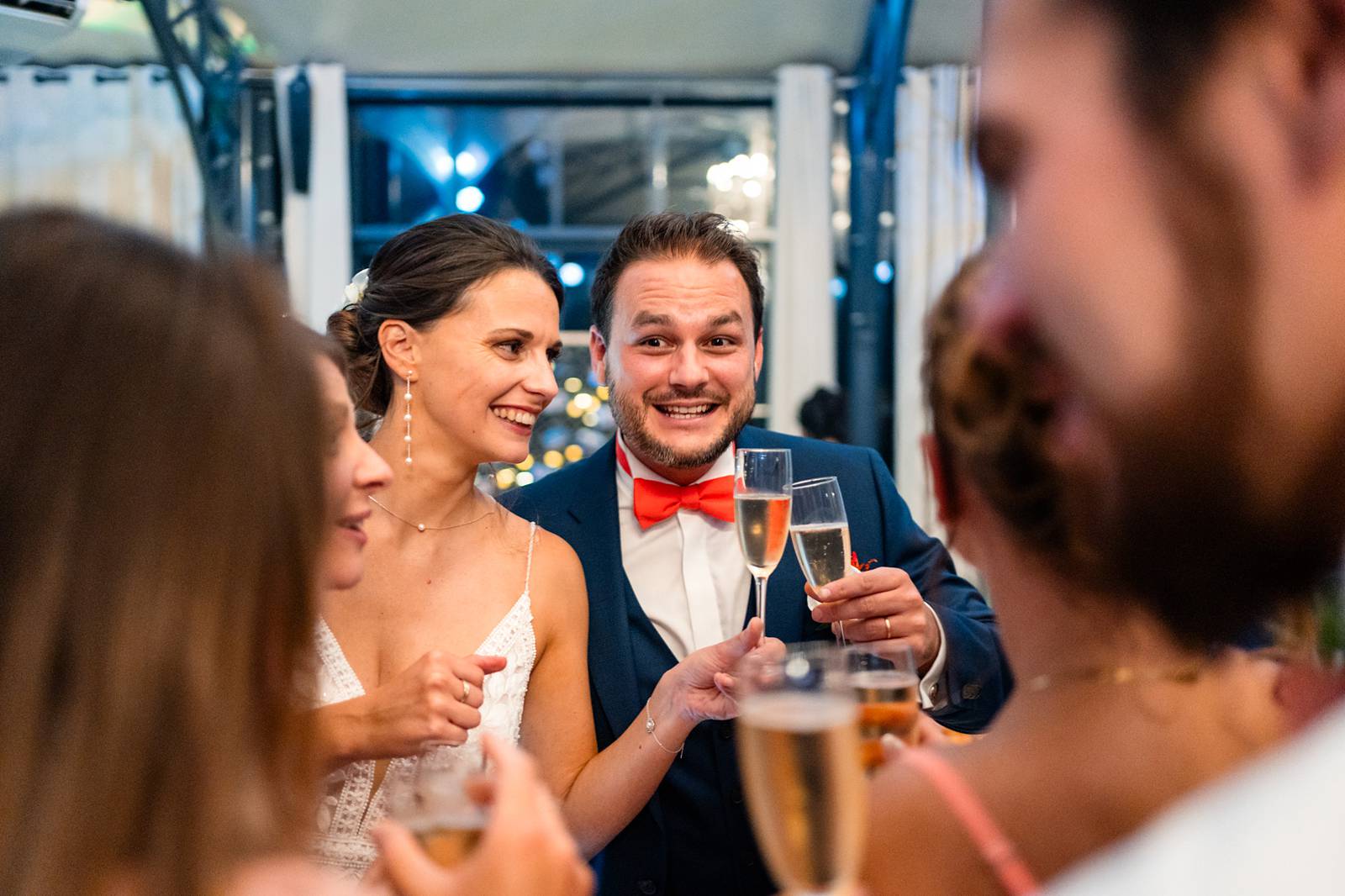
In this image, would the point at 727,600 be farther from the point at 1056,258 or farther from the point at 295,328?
the point at 1056,258

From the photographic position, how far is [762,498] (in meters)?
2.08

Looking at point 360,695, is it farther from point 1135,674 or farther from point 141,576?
point 1135,674

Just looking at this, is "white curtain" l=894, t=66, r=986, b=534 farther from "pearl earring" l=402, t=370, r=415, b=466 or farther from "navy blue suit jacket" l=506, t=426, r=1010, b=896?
"pearl earring" l=402, t=370, r=415, b=466

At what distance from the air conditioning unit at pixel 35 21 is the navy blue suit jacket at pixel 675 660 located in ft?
11.0

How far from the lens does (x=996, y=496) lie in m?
0.90

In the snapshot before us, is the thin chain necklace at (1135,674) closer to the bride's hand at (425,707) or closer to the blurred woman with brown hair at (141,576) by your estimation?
the blurred woman with brown hair at (141,576)

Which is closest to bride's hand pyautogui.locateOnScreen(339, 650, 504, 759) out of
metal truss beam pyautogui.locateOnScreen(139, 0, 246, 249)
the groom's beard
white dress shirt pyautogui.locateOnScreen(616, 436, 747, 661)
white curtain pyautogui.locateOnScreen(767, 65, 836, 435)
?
white dress shirt pyautogui.locateOnScreen(616, 436, 747, 661)

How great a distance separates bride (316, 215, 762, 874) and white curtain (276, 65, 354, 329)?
498cm

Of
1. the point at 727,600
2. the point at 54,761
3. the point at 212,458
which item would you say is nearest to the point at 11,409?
the point at 212,458

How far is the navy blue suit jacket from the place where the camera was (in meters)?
2.28

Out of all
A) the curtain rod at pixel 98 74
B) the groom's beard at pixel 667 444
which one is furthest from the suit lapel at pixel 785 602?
the curtain rod at pixel 98 74

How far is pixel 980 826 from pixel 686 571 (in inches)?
66.7

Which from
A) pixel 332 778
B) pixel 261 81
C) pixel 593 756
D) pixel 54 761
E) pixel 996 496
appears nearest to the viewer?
pixel 54 761

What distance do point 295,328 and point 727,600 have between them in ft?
5.97
